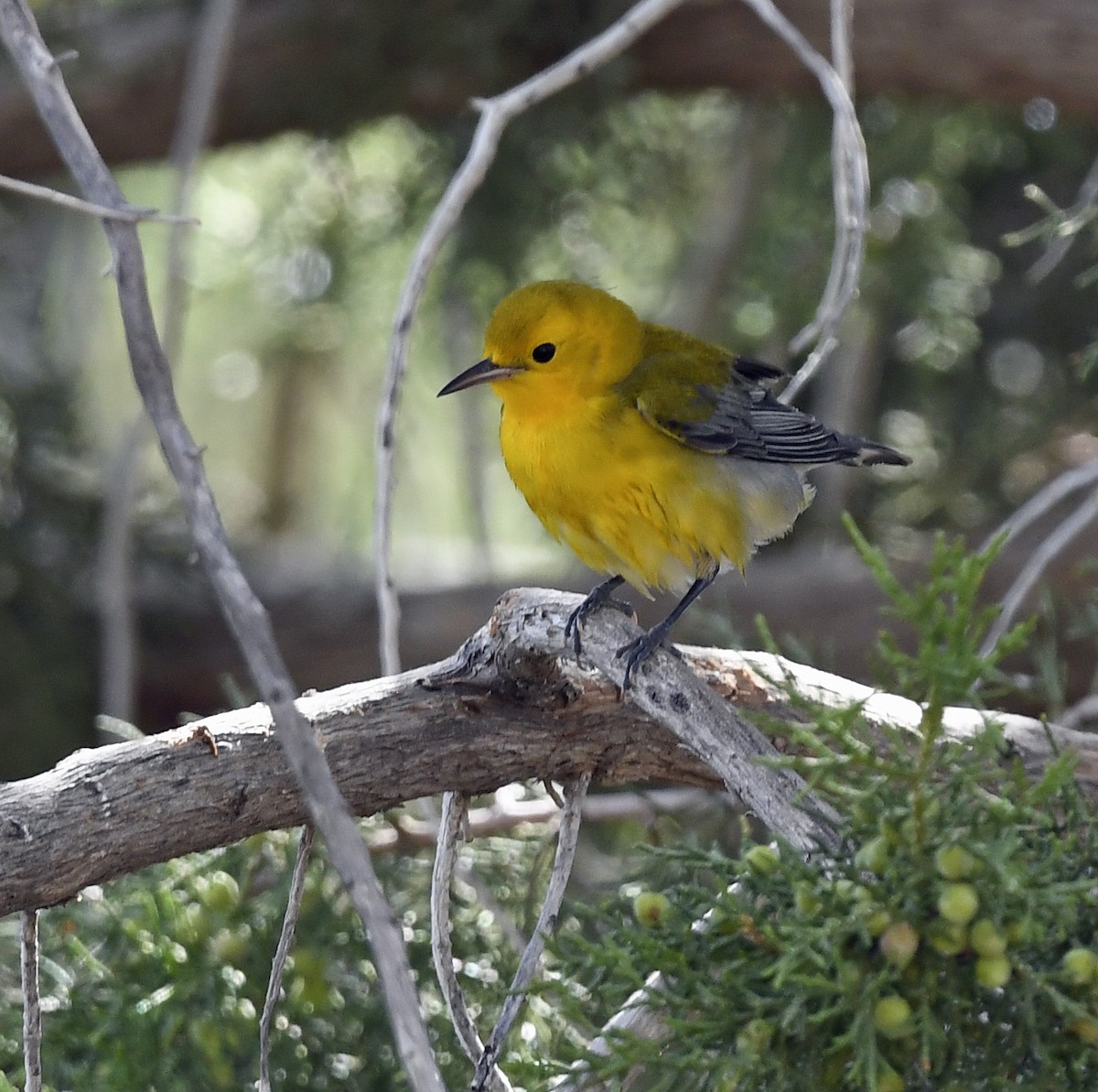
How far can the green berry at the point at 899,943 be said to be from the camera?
4.91ft

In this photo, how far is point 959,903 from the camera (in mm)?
1450

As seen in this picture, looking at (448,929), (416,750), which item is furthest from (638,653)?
(448,929)

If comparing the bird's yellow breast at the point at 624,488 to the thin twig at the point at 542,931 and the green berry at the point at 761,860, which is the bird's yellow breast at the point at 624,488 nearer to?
the thin twig at the point at 542,931

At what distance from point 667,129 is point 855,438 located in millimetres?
2504

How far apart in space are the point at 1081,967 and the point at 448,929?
0.95 metres

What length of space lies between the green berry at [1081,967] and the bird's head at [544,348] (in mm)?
1819

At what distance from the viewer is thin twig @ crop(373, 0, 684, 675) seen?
2.50 m

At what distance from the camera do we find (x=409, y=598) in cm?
576

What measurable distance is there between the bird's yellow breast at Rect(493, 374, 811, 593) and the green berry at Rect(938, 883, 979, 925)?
1544 millimetres

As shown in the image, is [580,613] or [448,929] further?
[580,613]

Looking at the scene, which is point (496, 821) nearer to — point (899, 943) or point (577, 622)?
point (577, 622)

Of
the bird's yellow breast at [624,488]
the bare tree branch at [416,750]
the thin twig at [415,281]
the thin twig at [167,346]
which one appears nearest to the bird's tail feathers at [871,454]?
the bird's yellow breast at [624,488]

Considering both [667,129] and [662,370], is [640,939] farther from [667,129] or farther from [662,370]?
[667,129]

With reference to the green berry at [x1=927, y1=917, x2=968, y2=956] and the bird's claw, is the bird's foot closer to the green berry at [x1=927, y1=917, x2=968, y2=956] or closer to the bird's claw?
the bird's claw
